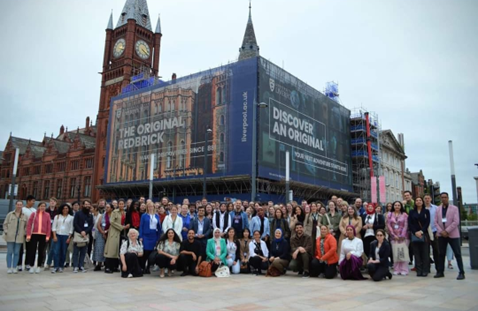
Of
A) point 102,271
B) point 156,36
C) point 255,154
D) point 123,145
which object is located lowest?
point 102,271

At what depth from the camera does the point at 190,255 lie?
9.88 metres

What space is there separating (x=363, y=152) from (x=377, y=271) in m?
39.7

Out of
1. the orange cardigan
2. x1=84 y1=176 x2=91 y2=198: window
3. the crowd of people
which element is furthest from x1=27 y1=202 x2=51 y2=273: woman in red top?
x1=84 y1=176 x2=91 y2=198: window

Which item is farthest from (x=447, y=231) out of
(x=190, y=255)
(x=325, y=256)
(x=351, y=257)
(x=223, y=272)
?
(x=190, y=255)

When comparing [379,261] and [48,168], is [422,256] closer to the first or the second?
[379,261]

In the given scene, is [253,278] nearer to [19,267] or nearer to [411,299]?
[411,299]

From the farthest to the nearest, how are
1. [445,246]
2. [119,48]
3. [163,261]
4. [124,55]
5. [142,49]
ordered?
1. [142,49]
2. [119,48]
3. [124,55]
4. [163,261]
5. [445,246]

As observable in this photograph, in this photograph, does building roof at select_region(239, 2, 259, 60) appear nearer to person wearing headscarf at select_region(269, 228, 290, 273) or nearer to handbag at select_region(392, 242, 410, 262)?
person wearing headscarf at select_region(269, 228, 290, 273)

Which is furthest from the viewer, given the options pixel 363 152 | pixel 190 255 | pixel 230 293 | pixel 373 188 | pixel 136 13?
pixel 136 13

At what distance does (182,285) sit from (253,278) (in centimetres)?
203

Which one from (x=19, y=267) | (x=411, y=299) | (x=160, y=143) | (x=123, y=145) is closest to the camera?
(x=411, y=299)

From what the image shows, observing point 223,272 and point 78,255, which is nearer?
point 223,272

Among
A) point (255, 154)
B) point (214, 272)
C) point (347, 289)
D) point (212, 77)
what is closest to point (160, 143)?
point (212, 77)

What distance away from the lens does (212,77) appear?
36.3 m
